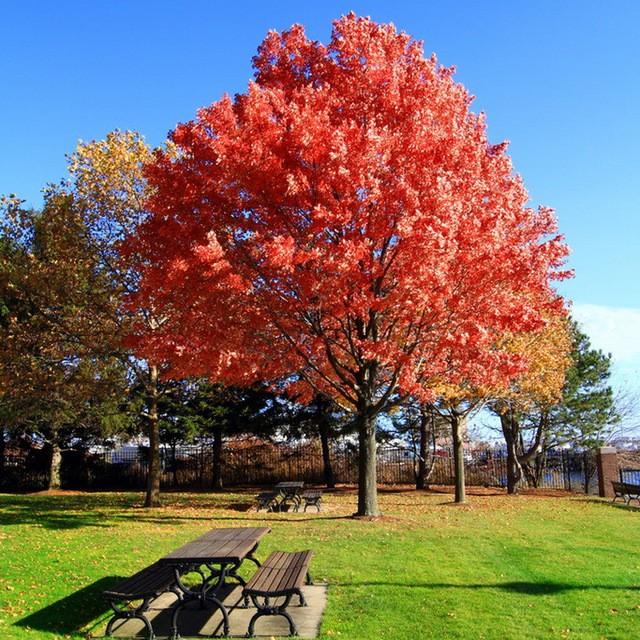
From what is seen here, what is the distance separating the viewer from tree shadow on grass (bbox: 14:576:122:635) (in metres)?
6.64

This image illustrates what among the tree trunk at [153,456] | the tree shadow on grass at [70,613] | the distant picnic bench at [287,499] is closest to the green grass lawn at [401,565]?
the tree shadow on grass at [70,613]

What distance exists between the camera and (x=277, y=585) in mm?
6633

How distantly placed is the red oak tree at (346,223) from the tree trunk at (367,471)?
1453 mm

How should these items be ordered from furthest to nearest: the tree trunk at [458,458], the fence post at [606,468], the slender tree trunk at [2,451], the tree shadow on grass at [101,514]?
the slender tree trunk at [2,451] → the fence post at [606,468] → the tree trunk at [458,458] → the tree shadow on grass at [101,514]

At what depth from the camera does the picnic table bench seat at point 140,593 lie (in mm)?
6258

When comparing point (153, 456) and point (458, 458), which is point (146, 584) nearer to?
point (153, 456)

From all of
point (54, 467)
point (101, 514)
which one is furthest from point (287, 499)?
point (54, 467)

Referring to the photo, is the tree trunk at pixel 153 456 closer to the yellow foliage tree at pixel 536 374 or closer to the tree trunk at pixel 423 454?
the yellow foliage tree at pixel 536 374

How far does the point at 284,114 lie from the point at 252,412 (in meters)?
17.6

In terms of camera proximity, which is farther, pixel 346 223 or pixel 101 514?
pixel 101 514

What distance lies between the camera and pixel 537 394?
22.3 meters

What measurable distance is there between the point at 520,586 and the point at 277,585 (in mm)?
3440

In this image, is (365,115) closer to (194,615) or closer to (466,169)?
(466,169)

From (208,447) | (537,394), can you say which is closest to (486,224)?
(537,394)
